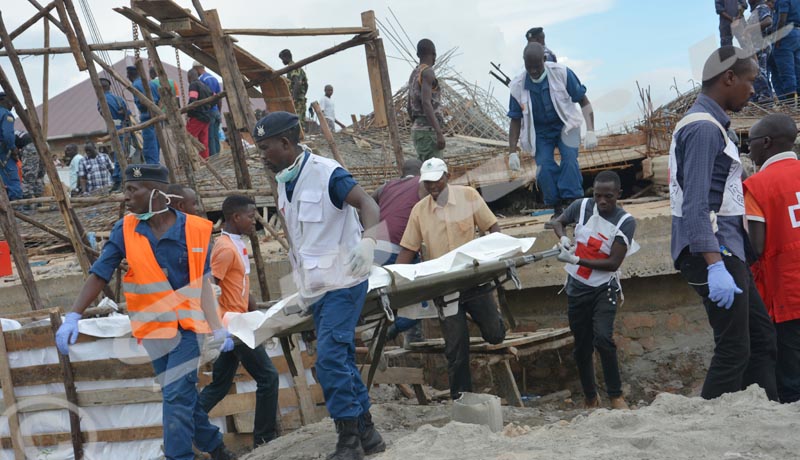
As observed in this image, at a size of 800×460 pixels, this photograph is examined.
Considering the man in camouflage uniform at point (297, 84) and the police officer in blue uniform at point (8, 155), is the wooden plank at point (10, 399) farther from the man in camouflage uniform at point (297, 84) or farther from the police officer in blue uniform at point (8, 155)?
the man in camouflage uniform at point (297, 84)

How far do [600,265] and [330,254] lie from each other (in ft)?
7.71

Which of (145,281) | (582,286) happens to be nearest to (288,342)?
(145,281)

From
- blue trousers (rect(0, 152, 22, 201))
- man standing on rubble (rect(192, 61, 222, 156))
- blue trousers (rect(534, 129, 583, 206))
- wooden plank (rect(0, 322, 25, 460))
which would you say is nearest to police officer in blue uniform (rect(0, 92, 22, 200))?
blue trousers (rect(0, 152, 22, 201))

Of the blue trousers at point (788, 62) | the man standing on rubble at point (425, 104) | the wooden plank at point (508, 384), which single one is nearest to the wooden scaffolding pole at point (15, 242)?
the wooden plank at point (508, 384)

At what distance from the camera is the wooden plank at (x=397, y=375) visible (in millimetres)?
6844

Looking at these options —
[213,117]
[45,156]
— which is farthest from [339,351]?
[213,117]

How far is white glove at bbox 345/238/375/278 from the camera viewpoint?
14.2 feet

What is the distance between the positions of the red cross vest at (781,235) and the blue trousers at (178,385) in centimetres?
324

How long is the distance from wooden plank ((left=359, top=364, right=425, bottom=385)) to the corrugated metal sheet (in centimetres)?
1755

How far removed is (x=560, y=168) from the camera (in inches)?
318

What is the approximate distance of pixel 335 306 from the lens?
14.9ft

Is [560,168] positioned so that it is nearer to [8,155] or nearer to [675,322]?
[675,322]

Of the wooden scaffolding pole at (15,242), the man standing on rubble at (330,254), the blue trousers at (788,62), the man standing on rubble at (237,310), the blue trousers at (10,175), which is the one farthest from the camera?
the blue trousers at (10,175)

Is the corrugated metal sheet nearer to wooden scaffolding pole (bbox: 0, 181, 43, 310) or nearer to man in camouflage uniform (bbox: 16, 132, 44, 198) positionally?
man in camouflage uniform (bbox: 16, 132, 44, 198)
